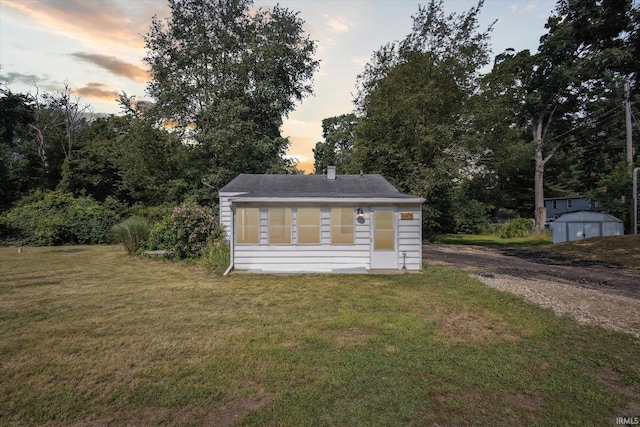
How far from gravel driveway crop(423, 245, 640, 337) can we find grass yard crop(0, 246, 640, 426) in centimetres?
70

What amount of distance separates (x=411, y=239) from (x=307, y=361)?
6.94 meters

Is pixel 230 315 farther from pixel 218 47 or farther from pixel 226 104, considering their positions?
pixel 218 47

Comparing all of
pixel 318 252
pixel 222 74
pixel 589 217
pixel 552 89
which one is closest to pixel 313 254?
pixel 318 252

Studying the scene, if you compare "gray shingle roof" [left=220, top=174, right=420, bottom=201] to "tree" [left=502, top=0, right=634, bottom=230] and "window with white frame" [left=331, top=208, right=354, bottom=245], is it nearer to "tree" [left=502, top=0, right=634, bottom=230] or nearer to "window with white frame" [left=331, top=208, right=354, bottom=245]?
"window with white frame" [left=331, top=208, right=354, bottom=245]

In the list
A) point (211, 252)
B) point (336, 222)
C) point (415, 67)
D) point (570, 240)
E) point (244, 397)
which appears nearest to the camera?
point (244, 397)

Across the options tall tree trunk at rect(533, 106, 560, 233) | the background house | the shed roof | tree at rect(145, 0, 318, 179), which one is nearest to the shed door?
the shed roof

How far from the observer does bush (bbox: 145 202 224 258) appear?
1188 cm

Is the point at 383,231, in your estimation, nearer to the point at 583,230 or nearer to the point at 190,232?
the point at 190,232

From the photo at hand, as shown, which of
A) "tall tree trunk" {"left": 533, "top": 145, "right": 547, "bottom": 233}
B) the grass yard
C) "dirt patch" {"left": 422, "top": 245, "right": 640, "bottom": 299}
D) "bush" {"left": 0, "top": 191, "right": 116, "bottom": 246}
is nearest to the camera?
the grass yard

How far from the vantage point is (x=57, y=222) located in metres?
17.7

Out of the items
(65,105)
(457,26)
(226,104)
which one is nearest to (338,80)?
(226,104)

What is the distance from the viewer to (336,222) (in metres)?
9.83

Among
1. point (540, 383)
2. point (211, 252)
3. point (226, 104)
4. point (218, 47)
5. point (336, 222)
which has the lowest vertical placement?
point (540, 383)

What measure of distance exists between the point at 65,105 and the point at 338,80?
2718 cm
